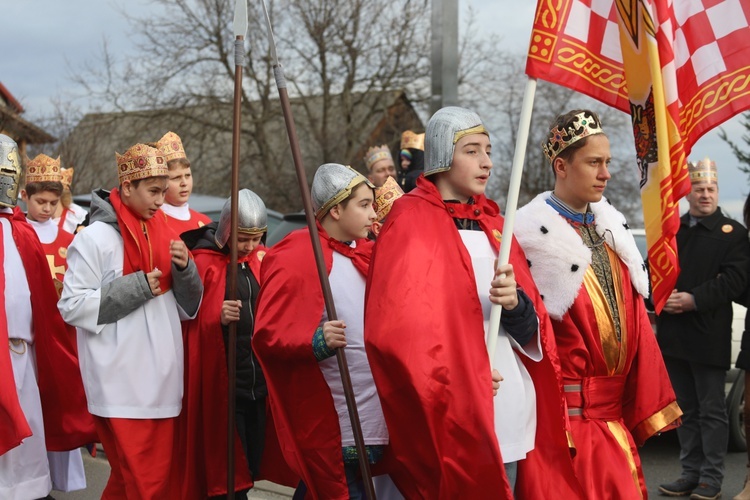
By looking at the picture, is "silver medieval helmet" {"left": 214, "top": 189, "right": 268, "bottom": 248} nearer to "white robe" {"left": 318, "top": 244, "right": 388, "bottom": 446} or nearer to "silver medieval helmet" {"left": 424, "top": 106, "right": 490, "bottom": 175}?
"white robe" {"left": 318, "top": 244, "right": 388, "bottom": 446}

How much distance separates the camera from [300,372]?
16.0 feet

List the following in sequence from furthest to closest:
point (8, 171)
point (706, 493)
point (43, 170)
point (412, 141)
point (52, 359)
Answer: point (412, 141)
point (43, 170)
point (706, 493)
point (52, 359)
point (8, 171)

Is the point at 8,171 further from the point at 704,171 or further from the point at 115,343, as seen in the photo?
the point at 704,171

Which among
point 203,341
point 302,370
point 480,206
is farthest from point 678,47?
point 203,341

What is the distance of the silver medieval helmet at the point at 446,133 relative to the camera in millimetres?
4152

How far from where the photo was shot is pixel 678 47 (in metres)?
4.22

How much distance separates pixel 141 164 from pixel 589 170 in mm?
2362

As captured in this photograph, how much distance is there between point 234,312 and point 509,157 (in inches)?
943

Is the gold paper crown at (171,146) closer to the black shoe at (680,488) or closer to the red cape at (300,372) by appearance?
the red cape at (300,372)

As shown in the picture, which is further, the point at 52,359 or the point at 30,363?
the point at 52,359

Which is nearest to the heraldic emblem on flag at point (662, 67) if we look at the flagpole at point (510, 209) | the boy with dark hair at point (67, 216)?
the flagpole at point (510, 209)

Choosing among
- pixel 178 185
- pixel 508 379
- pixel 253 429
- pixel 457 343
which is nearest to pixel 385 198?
pixel 178 185

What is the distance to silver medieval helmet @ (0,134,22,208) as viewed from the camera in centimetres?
577

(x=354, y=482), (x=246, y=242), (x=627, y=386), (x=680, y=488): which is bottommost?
(x=680, y=488)
